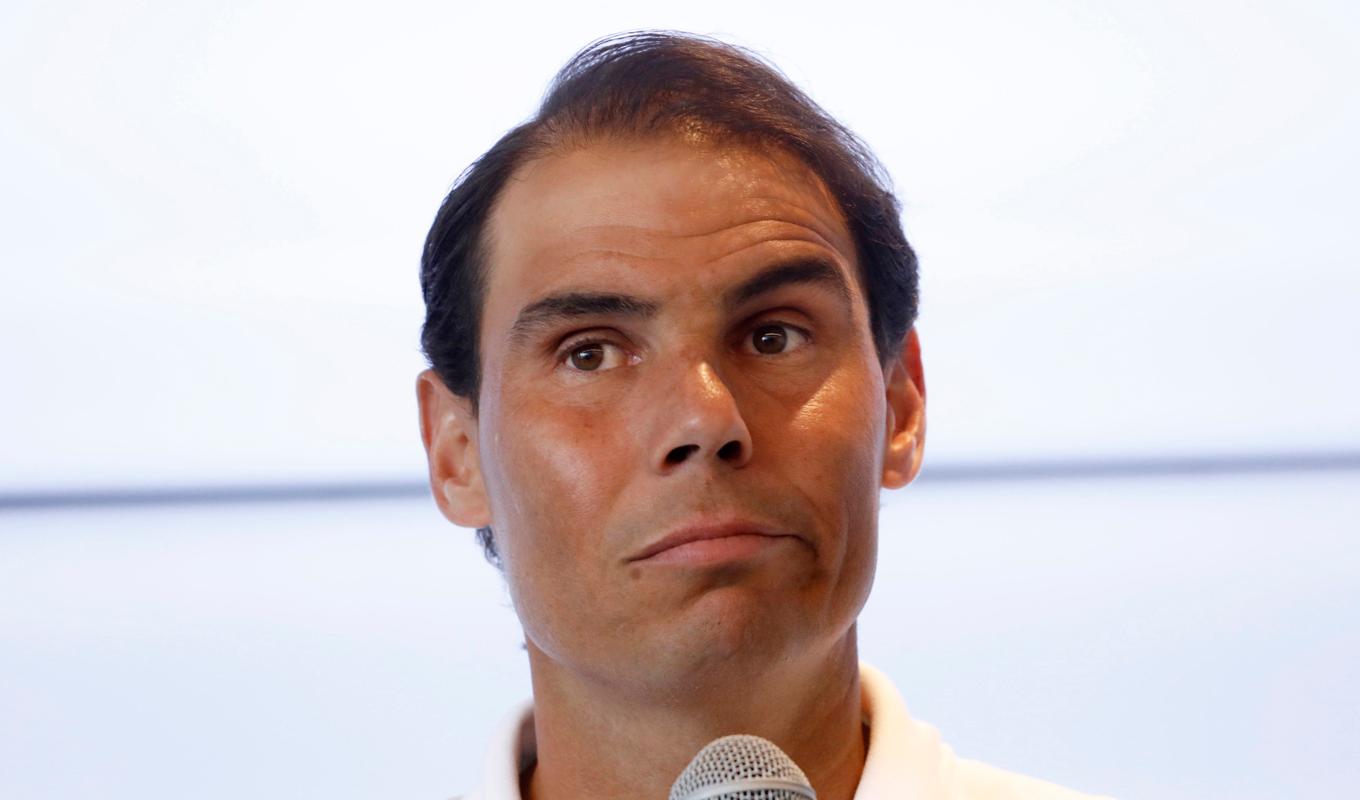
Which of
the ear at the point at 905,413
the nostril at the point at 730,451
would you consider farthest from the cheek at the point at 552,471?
the ear at the point at 905,413

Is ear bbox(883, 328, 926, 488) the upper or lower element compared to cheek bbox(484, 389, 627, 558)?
upper

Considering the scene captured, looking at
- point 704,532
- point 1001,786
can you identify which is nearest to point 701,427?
point 704,532

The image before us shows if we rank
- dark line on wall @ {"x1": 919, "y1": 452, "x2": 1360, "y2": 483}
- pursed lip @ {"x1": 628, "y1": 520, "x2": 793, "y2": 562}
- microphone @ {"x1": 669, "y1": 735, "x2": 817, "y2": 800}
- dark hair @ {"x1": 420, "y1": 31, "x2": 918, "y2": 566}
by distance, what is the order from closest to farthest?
1. microphone @ {"x1": 669, "y1": 735, "x2": 817, "y2": 800}
2. pursed lip @ {"x1": 628, "y1": 520, "x2": 793, "y2": 562}
3. dark hair @ {"x1": 420, "y1": 31, "x2": 918, "y2": 566}
4. dark line on wall @ {"x1": 919, "y1": 452, "x2": 1360, "y2": 483}

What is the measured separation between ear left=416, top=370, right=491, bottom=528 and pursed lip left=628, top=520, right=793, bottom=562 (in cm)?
43

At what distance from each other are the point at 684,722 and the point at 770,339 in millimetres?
439

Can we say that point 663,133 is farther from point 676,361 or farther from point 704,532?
point 704,532

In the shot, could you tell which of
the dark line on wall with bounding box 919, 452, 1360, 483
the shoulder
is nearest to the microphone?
the shoulder

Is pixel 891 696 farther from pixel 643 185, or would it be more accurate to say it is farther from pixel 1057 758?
pixel 1057 758

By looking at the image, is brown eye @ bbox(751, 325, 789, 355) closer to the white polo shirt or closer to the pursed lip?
the pursed lip

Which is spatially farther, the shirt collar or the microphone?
the shirt collar

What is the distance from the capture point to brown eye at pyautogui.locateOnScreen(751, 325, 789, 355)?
1.92m

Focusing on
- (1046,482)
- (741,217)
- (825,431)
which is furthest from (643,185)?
(1046,482)

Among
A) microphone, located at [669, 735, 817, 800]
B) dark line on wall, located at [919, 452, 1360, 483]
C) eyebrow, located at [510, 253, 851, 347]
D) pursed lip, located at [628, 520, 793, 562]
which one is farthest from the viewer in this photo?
dark line on wall, located at [919, 452, 1360, 483]

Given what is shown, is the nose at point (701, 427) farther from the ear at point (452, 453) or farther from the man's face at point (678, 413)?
the ear at point (452, 453)
